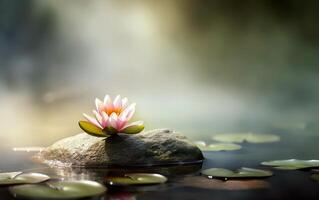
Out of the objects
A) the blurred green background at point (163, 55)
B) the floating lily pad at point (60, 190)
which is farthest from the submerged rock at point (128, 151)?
the blurred green background at point (163, 55)

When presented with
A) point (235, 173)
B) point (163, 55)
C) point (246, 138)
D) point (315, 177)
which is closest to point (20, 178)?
point (235, 173)

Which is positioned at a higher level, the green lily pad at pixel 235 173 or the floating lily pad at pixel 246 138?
the floating lily pad at pixel 246 138

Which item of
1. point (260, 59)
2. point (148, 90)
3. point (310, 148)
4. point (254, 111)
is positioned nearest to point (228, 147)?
point (310, 148)

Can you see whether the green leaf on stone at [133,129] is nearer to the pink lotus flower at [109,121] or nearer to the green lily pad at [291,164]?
the pink lotus flower at [109,121]

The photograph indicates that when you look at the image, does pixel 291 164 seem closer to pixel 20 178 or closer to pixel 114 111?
pixel 114 111

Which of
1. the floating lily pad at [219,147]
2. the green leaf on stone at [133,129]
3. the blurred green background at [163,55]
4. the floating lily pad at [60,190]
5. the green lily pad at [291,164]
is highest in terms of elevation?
the blurred green background at [163,55]

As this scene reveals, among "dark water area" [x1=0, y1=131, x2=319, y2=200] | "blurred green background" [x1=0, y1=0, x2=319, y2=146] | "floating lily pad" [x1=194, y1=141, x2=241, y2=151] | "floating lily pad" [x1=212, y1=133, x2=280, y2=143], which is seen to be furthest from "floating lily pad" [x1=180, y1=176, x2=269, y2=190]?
"blurred green background" [x1=0, y1=0, x2=319, y2=146]

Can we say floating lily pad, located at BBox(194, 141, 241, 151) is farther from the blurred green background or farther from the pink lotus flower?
the blurred green background
